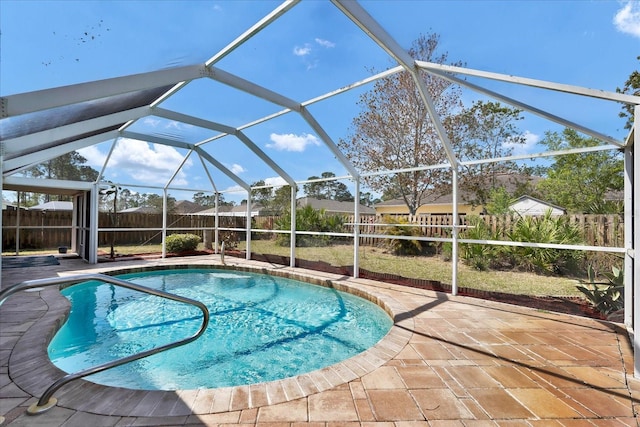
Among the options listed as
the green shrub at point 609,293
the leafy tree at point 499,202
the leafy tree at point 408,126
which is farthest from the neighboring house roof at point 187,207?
the green shrub at point 609,293

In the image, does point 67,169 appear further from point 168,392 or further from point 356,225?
point 168,392

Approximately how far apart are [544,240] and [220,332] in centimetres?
703

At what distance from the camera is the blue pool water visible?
12.5ft

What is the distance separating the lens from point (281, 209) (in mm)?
10828

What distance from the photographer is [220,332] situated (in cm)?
511

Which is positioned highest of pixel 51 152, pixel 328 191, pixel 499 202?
pixel 51 152

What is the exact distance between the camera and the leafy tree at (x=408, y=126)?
11836 millimetres

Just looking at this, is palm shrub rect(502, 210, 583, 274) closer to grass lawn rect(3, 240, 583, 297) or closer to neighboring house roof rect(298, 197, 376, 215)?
grass lawn rect(3, 240, 583, 297)

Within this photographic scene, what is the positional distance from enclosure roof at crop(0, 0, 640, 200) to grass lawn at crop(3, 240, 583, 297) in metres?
2.48


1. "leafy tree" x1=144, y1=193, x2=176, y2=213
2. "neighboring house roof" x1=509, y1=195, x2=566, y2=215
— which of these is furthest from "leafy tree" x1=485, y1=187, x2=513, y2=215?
"leafy tree" x1=144, y1=193, x2=176, y2=213

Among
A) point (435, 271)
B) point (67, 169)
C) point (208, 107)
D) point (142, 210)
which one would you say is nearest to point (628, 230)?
point (435, 271)

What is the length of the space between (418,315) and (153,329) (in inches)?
180

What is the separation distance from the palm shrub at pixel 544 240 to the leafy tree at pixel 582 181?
427mm

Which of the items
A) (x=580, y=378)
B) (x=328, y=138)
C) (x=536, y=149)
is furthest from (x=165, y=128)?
(x=536, y=149)
